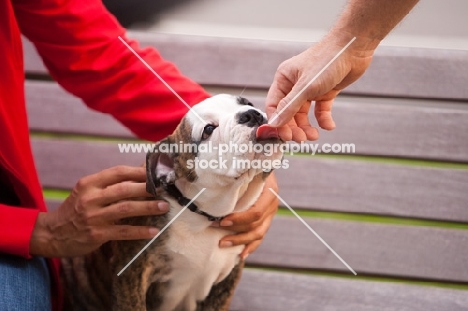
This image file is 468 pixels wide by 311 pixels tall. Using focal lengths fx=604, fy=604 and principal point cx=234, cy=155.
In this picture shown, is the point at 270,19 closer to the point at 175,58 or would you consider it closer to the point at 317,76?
the point at 175,58

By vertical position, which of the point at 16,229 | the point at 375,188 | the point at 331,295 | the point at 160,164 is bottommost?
the point at 331,295

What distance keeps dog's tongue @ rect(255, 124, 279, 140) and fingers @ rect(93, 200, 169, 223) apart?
0.22m

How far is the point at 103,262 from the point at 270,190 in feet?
1.14

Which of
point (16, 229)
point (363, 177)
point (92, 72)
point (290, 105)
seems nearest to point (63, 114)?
point (92, 72)

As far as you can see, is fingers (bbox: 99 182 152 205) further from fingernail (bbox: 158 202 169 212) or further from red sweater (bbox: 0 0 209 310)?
red sweater (bbox: 0 0 209 310)

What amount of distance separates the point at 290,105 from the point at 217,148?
0.55ft

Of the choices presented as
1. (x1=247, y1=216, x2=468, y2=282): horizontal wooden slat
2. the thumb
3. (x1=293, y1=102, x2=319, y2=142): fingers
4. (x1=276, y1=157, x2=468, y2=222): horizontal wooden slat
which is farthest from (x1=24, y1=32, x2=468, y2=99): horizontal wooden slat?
the thumb

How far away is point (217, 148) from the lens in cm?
95

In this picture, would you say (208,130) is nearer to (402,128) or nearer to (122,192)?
(122,192)

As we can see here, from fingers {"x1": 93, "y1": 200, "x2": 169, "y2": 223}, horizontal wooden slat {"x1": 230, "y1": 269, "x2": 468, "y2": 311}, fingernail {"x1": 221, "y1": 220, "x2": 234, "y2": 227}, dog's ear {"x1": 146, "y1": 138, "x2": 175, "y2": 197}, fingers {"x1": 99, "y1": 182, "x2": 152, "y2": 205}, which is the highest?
dog's ear {"x1": 146, "y1": 138, "x2": 175, "y2": 197}

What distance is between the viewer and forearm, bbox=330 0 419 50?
2.75 ft

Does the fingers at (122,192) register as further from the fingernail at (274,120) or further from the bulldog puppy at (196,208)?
the fingernail at (274,120)

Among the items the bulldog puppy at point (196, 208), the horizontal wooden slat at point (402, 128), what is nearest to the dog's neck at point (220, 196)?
the bulldog puppy at point (196, 208)

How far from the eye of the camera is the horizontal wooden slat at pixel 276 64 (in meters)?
1.35
